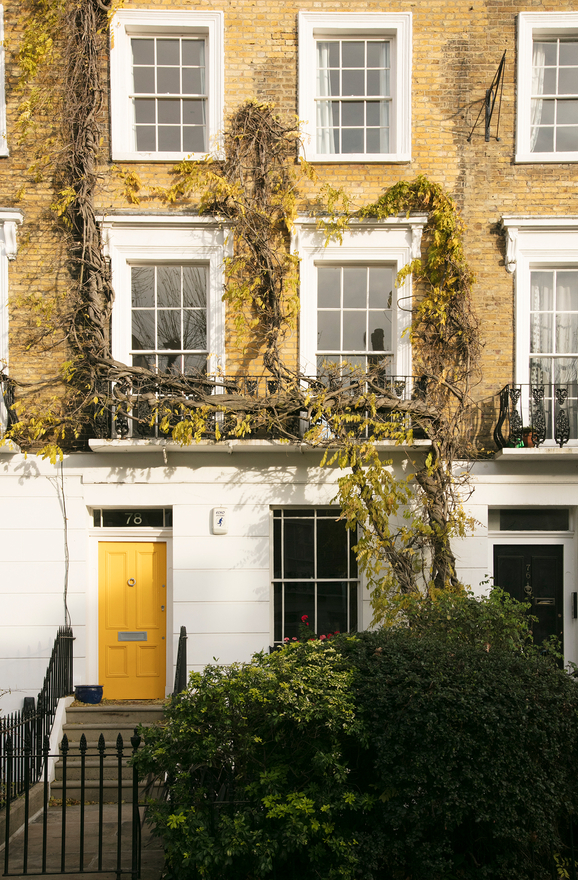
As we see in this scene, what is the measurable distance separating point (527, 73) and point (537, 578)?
21.8 feet

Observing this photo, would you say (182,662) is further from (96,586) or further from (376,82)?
(376,82)

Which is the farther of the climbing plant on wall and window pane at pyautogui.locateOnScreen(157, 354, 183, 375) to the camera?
window pane at pyautogui.locateOnScreen(157, 354, 183, 375)

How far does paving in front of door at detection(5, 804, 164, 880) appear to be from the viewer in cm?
521

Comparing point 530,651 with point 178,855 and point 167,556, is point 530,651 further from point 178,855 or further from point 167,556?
point 167,556

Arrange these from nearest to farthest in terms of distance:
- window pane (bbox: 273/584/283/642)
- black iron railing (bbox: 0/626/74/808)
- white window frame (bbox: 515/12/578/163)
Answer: black iron railing (bbox: 0/626/74/808) → window pane (bbox: 273/584/283/642) → white window frame (bbox: 515/12/578/163)

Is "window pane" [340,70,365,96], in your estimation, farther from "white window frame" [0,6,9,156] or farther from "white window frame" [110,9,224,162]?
"white window frame" [0,6,9,156]

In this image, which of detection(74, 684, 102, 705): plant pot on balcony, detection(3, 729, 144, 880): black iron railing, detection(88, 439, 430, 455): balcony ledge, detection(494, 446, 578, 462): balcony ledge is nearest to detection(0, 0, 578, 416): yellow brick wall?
detection(494, 446, 578, 462): balcony ledge

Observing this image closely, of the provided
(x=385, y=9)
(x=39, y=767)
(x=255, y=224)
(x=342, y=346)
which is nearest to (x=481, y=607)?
(x=342, y=346)

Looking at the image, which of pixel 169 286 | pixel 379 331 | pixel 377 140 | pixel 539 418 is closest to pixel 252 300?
pixel 169 286

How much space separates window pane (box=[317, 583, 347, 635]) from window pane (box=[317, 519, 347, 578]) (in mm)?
203

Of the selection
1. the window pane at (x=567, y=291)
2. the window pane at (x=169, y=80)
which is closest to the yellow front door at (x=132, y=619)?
the window pane at (x=169, y=80)

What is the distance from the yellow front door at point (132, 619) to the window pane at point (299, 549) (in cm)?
160

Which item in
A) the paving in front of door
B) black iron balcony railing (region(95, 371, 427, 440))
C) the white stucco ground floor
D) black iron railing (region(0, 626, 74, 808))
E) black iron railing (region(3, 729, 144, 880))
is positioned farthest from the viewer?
the white stucco ground floor

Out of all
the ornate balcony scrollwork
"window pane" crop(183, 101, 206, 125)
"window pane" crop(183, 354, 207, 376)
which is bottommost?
the ornate balcony scrollwork
